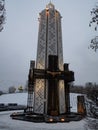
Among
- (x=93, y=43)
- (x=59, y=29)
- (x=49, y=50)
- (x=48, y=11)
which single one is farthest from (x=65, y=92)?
(x=93, y=43)

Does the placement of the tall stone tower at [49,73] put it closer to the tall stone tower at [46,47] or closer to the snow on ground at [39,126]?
the tall stone tower at [46,47]

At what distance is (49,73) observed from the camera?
877 inches

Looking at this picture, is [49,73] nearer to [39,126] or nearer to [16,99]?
[39,126]

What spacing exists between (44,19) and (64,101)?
27.6ft

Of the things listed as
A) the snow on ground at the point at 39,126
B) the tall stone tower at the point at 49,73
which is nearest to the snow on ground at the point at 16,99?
the tall stone tower at the point at 49,73

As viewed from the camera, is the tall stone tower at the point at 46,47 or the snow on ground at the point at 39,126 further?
the tall stone tower at the point at 46,47

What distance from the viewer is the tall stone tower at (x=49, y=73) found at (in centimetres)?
2214

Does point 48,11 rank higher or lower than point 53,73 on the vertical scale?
higher

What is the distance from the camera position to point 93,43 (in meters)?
6.38

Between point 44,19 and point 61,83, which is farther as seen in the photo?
point 44,19

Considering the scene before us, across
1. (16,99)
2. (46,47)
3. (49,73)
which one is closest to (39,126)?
(49,73)

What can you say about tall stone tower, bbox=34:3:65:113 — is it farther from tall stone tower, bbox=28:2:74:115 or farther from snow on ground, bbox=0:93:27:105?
snow on ground, bbox=0:93:27:105

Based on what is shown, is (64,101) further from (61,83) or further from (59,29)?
(59,29)

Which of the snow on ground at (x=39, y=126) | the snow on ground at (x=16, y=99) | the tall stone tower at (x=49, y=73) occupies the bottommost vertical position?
the snow on ground at (x=39, y=126)
